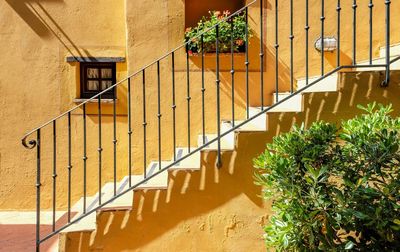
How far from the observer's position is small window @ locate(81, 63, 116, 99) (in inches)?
201

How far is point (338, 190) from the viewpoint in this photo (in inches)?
97.7

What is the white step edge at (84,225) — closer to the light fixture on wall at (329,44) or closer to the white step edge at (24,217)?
the white step edge at (24,217)

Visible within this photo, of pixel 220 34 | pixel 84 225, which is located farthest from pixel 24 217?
pixel 220 34

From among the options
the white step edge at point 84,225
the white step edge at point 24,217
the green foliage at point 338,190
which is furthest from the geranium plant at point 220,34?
the white step edge at point 24,217

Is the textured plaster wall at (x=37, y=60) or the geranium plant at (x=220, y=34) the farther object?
the textured plaster wall at (x=37, y=60)

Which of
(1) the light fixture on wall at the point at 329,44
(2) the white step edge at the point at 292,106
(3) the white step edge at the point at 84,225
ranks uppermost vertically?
(1) the light fixture on wall at the point at 329,44

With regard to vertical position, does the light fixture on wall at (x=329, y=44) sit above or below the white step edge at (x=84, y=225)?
above

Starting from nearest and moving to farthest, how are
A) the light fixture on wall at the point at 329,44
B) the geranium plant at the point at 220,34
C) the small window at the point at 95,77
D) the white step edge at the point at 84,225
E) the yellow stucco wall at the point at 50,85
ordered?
the white step edge at the point at 84,225, the geranium plant at the point at 220,34, the light fixture on wall at the point at 329,44, the yellow stucco wall at the point at 50,85, the small window at the point at 95,77

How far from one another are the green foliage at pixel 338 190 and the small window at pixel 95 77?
3.17 m

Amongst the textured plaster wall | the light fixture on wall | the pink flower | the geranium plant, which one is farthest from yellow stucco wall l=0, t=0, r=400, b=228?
the light fixture on wall

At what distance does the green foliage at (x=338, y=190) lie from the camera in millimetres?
2428

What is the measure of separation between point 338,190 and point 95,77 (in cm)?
380

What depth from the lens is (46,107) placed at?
5.00 m

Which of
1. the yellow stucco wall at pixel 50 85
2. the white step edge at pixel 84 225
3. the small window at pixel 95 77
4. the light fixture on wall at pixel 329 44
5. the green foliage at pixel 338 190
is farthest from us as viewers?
the small window at pixel 95 77
